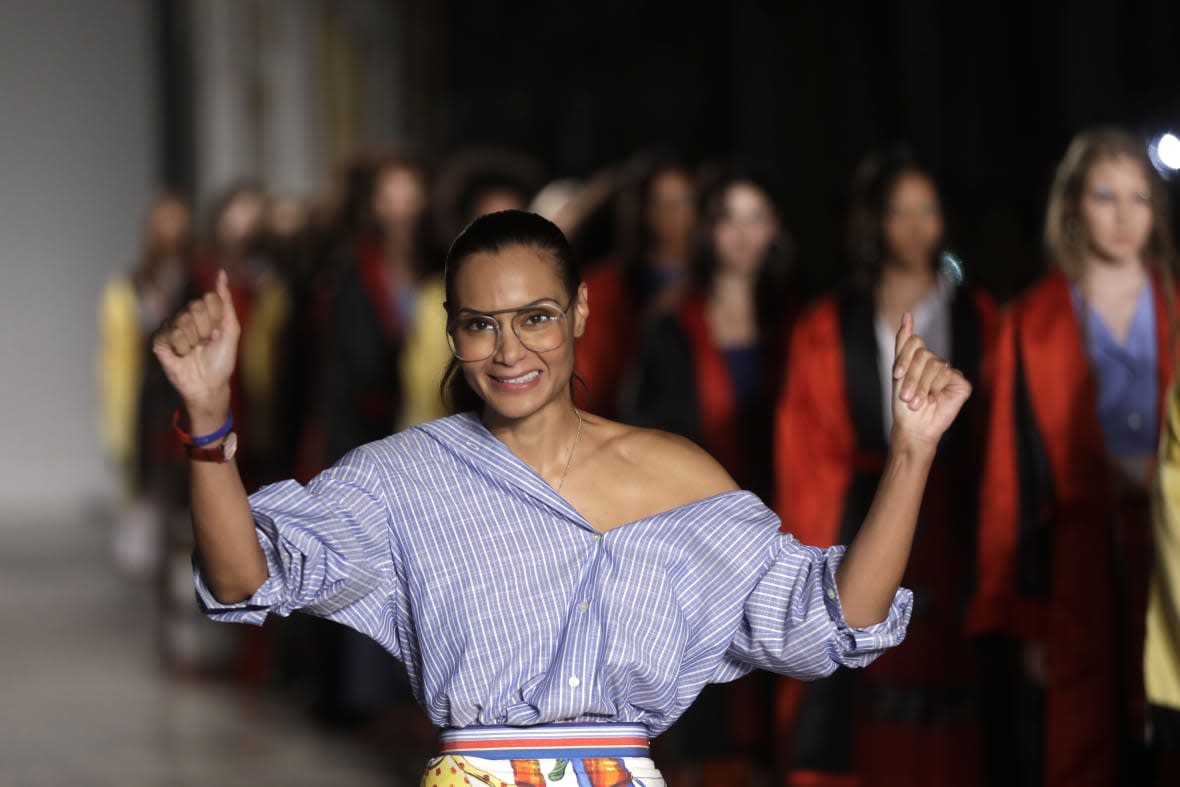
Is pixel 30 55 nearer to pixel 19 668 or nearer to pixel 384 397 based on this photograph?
pixel 19 668

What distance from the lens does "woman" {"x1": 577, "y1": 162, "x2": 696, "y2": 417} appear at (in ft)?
18.0

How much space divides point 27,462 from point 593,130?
7423 millimetres

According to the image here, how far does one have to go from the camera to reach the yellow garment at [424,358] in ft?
19.3

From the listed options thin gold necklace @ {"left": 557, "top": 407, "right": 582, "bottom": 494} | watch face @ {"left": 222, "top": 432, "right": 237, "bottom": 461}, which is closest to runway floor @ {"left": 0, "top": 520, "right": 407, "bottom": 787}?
thin gold necklace @ {"left": 557, "top": 407, "right": 582, "bottom": 494}

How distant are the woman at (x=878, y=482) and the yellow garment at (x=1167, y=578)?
3.60ft

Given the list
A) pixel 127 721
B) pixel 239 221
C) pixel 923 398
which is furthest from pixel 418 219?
pixel 923 398

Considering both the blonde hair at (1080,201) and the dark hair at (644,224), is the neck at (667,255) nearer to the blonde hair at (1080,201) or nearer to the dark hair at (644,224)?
the dark hair at (644,224)

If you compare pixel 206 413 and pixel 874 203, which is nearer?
pixel 206 413

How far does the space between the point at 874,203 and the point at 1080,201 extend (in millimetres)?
603

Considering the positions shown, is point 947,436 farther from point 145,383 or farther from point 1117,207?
point 145,383

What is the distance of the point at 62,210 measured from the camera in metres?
14.5

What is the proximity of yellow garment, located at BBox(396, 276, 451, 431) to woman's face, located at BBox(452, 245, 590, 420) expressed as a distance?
3.30 m

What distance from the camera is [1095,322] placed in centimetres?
405

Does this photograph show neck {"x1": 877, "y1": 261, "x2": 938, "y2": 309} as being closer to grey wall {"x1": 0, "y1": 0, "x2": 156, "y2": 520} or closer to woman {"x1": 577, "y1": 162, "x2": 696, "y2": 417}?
woman {"x1": 577, "y1": 162, "x2": 696, "y2": 417}
